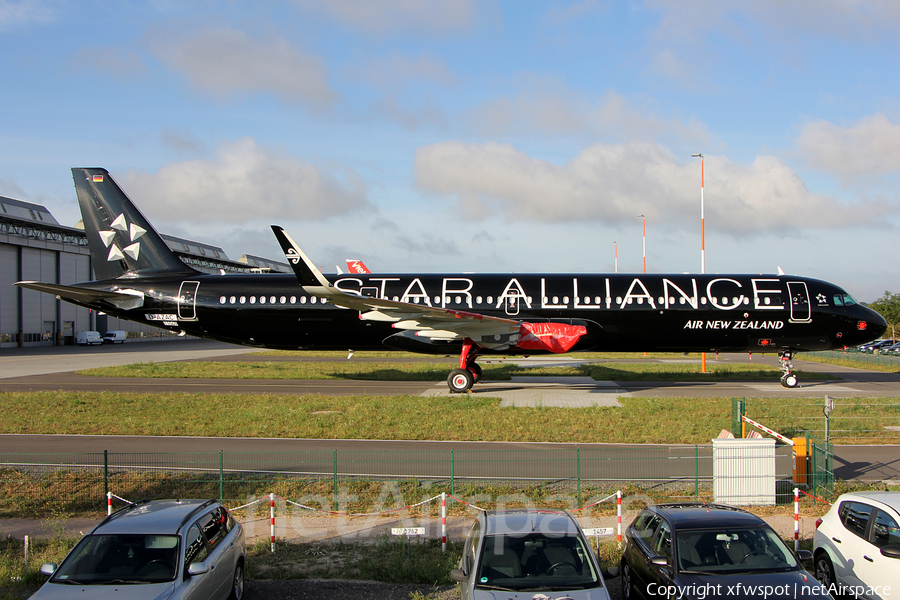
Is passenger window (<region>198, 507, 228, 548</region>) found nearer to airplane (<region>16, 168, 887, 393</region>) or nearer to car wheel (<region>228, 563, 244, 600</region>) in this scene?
car wheel (<region>228, 563, 244, 600</region>)

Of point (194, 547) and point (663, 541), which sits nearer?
point (194, 547)

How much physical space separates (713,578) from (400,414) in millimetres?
16127

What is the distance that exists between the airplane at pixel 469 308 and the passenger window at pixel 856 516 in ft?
61.8

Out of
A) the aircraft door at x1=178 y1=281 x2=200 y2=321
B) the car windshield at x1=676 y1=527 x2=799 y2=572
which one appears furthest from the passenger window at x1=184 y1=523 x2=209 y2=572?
the aircraft door at x1=178 y1=281 x2=200 y2=321

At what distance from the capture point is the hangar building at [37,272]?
71.9 m

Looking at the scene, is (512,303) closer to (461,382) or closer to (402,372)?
(461,382)

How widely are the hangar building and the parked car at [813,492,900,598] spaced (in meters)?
81.5

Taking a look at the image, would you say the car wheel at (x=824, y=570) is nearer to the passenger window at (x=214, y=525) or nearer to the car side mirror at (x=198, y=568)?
the car side mirror at (x=198, y=568)

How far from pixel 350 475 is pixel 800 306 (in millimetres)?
23121

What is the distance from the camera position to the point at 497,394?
28.8m

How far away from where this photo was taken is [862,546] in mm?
8328

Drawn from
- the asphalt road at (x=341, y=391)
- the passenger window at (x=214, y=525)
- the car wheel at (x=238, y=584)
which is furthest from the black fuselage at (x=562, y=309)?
the car wheel at (x=238, y=584)

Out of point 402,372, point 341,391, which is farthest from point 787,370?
point 341,391

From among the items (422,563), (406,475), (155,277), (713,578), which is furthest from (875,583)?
(155,277)
